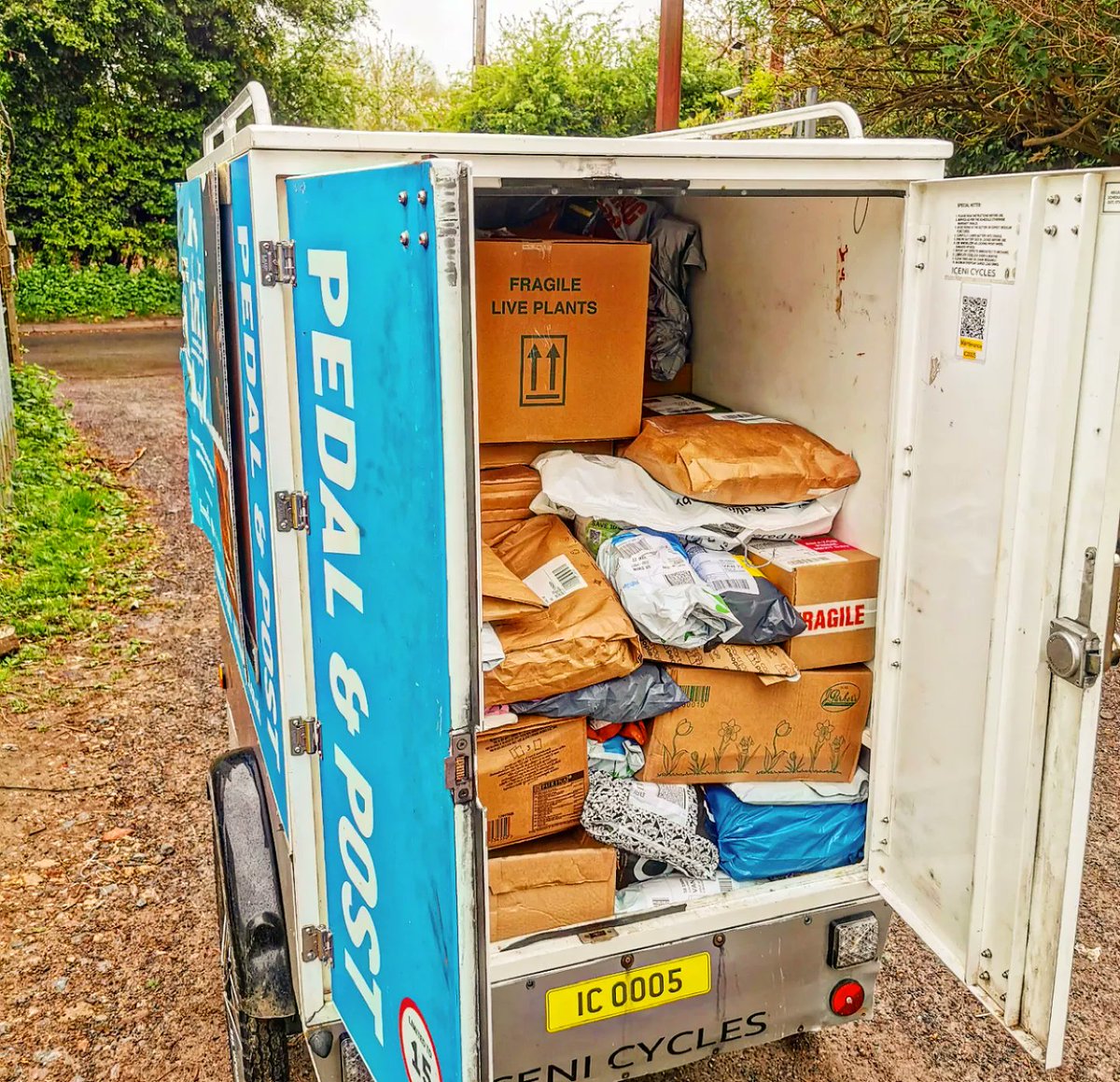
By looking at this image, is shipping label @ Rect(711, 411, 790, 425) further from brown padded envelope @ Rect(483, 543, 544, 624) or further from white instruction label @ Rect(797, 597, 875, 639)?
brown padded envelope @ Rect(483, 543, 544, 624)

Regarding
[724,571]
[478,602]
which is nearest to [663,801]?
[724,571]

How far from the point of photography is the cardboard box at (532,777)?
2.47m

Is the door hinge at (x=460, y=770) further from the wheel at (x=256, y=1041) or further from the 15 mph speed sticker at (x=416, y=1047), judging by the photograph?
the wheel at (x=256, y=1041)

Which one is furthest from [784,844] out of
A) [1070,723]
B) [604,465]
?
[604,465]

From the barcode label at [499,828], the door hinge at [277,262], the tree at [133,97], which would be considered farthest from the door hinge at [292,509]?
the tree at [133,97]

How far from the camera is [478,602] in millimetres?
1569

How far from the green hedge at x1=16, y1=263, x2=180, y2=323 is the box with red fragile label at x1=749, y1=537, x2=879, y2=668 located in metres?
18.8

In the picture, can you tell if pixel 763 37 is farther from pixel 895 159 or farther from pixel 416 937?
pixel 416 937

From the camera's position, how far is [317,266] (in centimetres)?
192

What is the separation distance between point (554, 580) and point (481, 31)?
754 inches

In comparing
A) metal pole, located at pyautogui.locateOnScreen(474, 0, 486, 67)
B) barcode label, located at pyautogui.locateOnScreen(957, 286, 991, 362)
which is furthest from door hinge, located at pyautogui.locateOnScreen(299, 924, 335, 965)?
metal pole, located at pyautogui.locateOnScreen(474, 0, 486, 67)

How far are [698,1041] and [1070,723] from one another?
112 cm

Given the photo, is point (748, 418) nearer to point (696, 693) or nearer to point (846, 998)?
point (696, 693)

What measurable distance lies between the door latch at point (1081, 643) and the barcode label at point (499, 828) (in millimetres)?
1188
